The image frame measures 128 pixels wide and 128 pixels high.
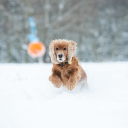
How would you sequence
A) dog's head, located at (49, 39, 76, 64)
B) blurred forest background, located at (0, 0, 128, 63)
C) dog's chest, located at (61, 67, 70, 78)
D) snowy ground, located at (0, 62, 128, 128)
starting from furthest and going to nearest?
blurred forest background, located at (0, 0, 128, 63) < dog's chest, located at (61, 67, 70, 78) < dog's head, located at (49, 39, 76, 64) < snowy ground, located at (0, 62, 128, 128)

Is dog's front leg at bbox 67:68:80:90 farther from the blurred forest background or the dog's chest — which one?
the blurred forest background

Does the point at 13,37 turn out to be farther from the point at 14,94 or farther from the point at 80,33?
the point at 14,94

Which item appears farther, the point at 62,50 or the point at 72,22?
the point at 72,22

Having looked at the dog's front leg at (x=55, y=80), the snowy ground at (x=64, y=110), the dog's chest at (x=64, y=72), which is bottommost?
the snowy ground at (x=64, y=110)

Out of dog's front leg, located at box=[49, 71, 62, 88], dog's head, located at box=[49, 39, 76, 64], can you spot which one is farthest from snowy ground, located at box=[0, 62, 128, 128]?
dog's head, located at box=[49, 39, 76, 64]

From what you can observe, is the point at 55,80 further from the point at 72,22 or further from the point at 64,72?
the point at 72,22

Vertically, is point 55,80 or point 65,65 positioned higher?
point 65,65

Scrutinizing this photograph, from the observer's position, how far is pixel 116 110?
1.78 metres

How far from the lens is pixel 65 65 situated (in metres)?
2.76

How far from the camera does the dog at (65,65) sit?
270cm

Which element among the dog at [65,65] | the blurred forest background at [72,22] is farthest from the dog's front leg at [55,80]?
the blurred forest background at [72,22]

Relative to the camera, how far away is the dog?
2.70 meters

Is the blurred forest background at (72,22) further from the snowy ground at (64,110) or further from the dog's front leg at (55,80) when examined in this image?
the snowy ground at (64,110)

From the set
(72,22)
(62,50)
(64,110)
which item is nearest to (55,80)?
(62,50)
